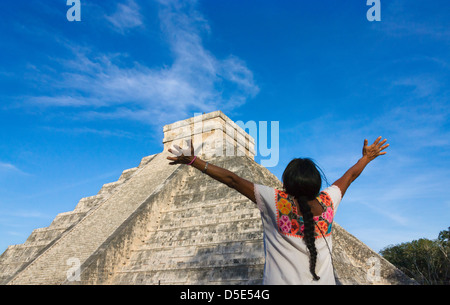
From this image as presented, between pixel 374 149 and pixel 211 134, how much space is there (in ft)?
32.9

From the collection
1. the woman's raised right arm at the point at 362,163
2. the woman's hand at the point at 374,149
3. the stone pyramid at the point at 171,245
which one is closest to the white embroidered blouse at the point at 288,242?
the woman's raised right arm at the point at 362,163

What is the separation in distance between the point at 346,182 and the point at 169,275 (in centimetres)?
540

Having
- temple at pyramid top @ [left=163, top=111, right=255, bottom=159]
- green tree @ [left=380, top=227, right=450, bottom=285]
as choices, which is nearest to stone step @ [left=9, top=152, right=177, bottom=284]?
temple at pyramid top @ [left=163, top=111, right=255, bottom=159]

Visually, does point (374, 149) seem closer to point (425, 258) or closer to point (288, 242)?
point (288, 242)

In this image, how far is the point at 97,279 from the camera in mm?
7289

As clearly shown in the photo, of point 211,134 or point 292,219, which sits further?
point 211,134

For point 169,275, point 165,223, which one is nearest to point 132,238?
point 165,223

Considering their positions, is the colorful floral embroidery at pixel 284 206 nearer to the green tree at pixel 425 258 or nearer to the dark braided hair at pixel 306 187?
the dark braided hair at pixel 306 187

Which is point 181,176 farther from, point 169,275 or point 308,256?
point 308,256

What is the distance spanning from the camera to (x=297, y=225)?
2211mm

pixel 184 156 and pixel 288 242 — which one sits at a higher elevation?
pixel 184 156

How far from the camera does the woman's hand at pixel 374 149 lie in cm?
295

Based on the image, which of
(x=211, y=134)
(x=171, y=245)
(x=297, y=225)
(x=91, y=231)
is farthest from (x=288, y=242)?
(x=211, y=134)

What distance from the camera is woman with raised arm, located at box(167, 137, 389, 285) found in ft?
7.10
